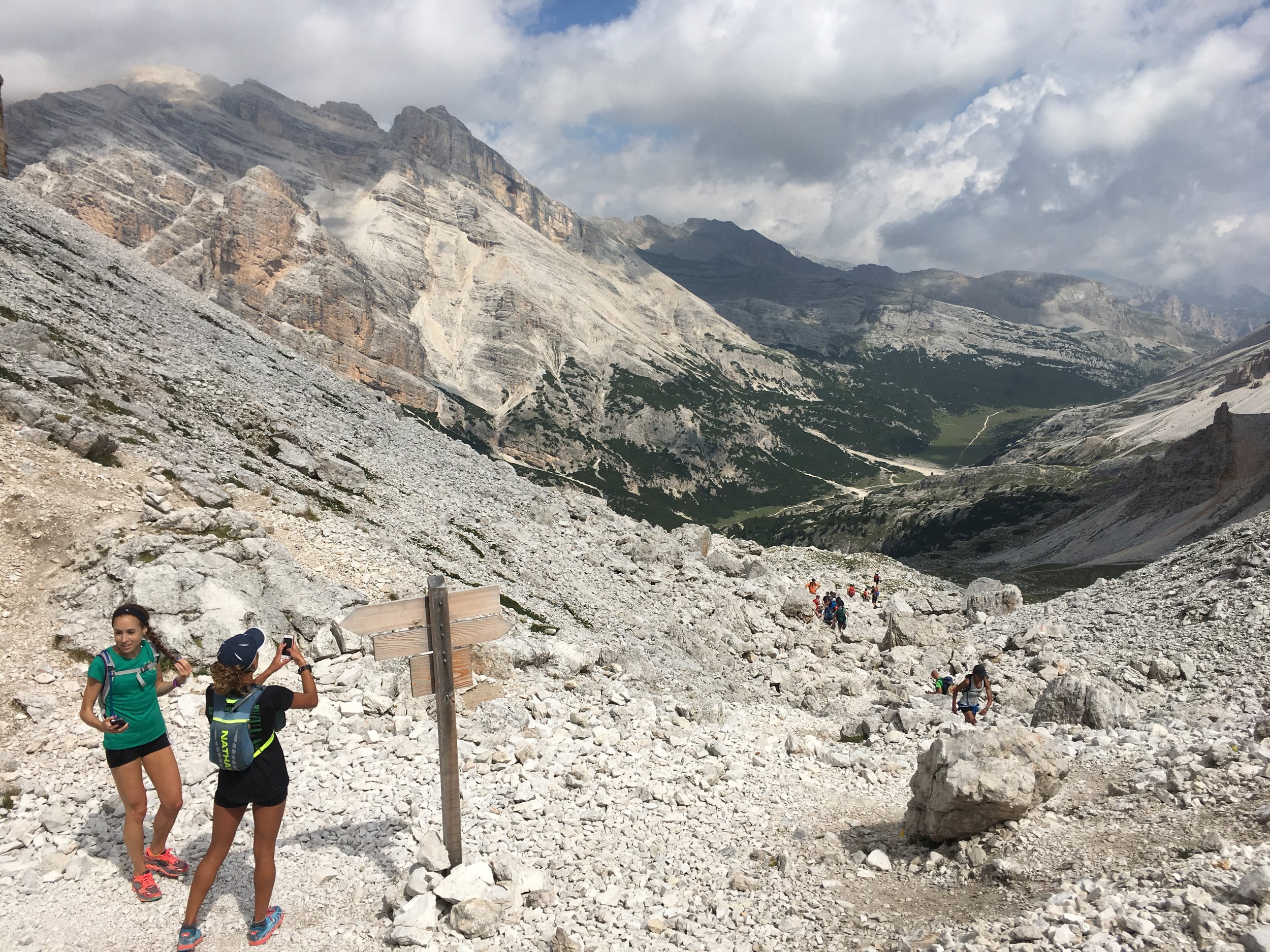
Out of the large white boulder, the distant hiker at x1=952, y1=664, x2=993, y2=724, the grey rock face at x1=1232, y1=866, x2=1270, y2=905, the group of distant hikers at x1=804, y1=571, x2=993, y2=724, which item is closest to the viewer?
the grey rock face at x1=1232, y1=866, x2=1270, y2=905

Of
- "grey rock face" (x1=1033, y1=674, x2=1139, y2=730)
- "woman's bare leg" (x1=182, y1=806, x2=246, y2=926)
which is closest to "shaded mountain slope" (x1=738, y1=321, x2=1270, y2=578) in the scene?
"grey rock face" (x1=1033, y1=674, x2=1139, y2=730)

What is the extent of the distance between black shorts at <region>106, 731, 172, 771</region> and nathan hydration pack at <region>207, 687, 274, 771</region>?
1980 millimetres

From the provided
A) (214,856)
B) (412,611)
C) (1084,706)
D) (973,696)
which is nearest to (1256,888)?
(412,611)

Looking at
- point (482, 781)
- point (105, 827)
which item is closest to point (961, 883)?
point (482, 781)

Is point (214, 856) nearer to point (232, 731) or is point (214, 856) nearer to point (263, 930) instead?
point (263, 930)

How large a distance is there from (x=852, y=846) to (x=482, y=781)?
22.3ft

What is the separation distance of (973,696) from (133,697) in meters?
18.8

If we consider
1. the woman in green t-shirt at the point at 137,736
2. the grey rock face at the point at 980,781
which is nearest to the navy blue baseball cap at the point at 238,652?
the woman in green t-shirt at the point at 137,736

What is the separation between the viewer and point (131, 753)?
8898 millimetres

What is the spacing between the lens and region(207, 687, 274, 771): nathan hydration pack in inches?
309

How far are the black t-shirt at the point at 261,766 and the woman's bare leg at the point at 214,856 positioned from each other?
0.12 m

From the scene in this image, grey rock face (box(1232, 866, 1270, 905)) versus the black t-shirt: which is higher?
the black t-shirt

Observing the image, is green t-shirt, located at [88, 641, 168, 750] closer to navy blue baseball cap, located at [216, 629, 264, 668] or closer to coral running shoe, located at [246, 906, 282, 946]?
navy blue baseball cap, located at [216, 629, 264, 668]

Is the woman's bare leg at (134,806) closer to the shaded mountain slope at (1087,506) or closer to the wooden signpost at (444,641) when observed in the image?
the wooden signpost at (444,641)
